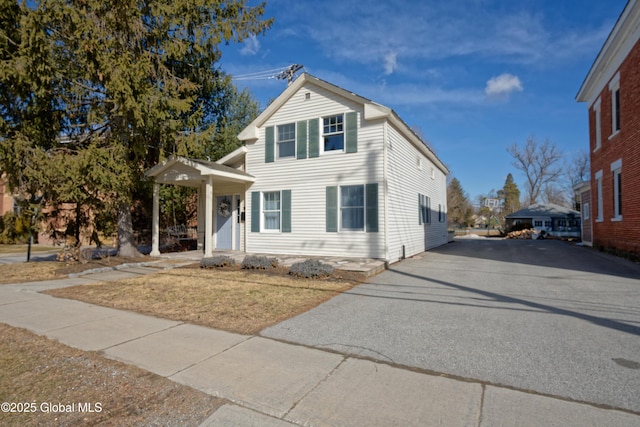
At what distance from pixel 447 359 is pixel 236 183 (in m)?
11.6

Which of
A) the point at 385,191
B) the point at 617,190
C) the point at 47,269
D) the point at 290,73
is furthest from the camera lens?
the point at 290,73

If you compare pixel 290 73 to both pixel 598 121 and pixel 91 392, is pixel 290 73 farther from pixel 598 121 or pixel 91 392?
pixel 91 392

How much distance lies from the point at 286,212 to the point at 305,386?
9616 millimetres

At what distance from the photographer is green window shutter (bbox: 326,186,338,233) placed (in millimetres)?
11508

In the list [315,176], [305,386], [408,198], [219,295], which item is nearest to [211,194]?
[315,176]

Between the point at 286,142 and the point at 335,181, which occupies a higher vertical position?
the point at 286,142

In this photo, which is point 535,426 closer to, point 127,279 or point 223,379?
point 223,379

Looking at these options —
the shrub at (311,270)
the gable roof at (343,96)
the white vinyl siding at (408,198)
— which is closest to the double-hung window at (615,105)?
the gable roof at (343,96)

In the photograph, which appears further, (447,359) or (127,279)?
(127,279)

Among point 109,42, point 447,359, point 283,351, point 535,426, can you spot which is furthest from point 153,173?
point 535,426

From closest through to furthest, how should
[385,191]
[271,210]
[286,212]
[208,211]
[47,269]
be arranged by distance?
[47,269] < [385,191] < [208,211] < [286,212] < [271,210]

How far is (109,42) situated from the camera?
9633 mm

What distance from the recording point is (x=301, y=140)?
12.3 m

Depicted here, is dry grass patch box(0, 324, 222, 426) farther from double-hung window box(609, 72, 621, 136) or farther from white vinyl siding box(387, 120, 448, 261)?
double-hung window box(609, 72, 621, 136)
